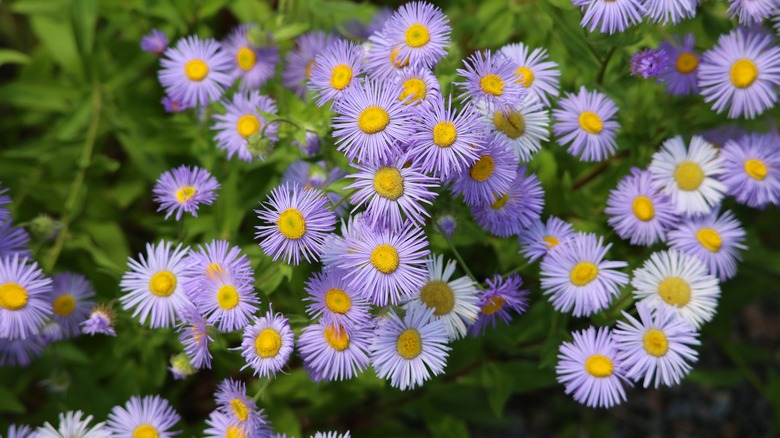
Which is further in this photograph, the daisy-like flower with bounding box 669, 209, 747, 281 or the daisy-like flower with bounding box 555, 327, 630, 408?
the daisy-like flower with bounding box 669, 209, 747, 281

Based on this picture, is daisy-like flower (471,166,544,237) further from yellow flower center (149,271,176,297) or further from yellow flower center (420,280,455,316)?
yellow flower center (149,271,176,297)

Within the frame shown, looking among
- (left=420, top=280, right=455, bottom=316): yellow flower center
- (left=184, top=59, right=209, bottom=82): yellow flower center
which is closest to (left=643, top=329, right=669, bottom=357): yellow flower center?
(left=420, top=280, right=455, bottom=316): yellow flower center

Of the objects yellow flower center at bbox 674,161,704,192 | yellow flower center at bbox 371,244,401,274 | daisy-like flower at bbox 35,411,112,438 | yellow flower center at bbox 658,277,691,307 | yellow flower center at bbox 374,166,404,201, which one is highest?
yellow flower center at bbox 674,161,704,192

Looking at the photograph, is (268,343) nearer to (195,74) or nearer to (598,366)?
(598,366)

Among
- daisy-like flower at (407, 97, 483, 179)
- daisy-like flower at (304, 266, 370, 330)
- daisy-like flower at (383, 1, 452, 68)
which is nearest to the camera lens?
daisy-like flower at (407, 97, 483, 179)

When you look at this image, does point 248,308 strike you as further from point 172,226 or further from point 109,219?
point 109,219

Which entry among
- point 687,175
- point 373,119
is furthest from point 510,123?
point 687,175

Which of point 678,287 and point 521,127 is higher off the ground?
point 521,127

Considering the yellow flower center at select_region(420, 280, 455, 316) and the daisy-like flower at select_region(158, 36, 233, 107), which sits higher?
the daisy-like flower at select_region(158, 36, 233, 107)

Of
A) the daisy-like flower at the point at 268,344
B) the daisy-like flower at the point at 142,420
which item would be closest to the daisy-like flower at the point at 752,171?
the daisy-like flower at the point at 268,344
